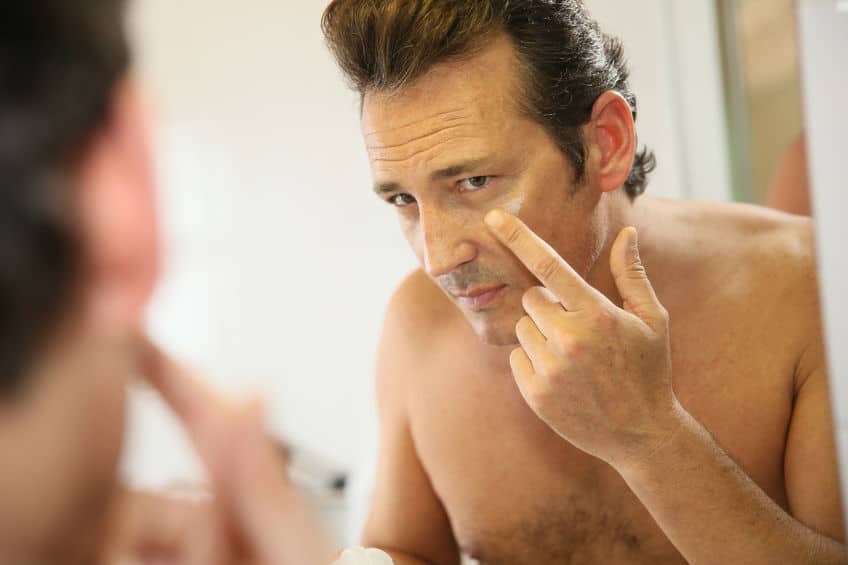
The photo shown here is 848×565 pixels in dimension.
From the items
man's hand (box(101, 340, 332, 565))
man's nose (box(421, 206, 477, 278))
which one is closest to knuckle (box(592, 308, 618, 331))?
man's nose (box(421, 206, 477, 278))

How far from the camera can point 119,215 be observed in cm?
21

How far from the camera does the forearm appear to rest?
567 mm

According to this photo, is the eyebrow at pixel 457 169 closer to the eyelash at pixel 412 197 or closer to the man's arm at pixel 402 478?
the eyelash at pixel 412 197

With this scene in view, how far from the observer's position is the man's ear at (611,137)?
2.13 feet

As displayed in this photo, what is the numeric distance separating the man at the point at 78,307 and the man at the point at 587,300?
37 centimetres

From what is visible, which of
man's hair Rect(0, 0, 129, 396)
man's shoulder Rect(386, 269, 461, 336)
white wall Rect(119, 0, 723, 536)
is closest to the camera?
man's hair Rect(0, 0, 129, 396)

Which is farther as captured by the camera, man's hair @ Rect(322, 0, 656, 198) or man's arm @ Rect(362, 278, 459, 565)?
man's arm @ Rect(362, 278, 459, 565)

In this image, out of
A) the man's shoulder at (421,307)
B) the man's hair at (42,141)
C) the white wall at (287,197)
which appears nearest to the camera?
the man's hair at (42,141)

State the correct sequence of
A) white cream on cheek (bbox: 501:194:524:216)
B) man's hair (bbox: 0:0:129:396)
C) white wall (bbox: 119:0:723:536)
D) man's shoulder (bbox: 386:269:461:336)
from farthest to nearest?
man's shoulder (bbox: 386:269:461:336), white cream on cheek (bbox: 501:194:524:216), white wall (bbox: 119:0:723:536), man's hair (bbox: 0:0:129:396)

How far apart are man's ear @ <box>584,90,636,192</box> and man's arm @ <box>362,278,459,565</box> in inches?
8.2

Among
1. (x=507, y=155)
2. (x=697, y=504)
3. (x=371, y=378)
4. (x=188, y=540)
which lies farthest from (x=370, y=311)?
(x=188, y=540)

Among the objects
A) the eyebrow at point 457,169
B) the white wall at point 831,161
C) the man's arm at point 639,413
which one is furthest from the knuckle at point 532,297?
the white wall at point 831,161

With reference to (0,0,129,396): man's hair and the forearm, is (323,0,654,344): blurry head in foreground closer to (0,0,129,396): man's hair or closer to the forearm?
the forearm

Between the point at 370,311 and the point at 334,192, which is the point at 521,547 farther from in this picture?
the point at 334,192
